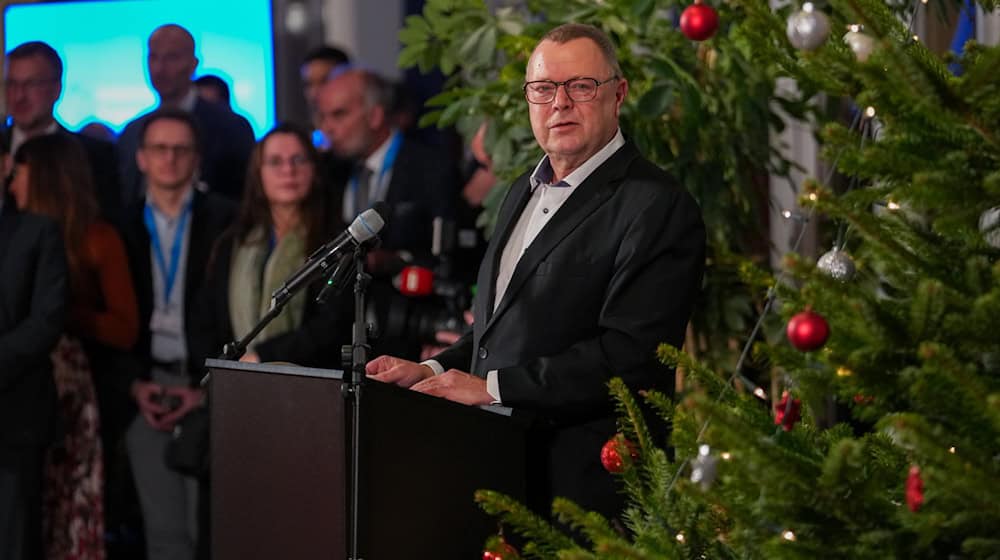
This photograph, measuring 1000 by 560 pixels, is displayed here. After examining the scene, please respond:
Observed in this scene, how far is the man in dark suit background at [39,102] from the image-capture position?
5180mm

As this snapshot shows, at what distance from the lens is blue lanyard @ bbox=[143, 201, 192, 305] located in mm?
4867

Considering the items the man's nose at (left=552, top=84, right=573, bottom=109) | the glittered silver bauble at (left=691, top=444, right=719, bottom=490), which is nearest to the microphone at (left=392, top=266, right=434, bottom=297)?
the man's nose at (left=552, top=84, right=573, bottom=109)

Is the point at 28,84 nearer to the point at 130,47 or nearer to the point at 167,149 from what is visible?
the point at 130,47

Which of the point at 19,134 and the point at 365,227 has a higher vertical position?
the point at 19,134

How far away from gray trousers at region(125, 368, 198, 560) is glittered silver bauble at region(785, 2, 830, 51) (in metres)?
3.56

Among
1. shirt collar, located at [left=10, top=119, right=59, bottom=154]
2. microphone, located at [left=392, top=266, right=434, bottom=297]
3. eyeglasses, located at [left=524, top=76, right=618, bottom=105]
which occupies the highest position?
eyeglasses, located at [left=524, top=76, right=618, bottom=105]

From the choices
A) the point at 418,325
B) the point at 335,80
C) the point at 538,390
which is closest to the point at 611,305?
the point at 538,390

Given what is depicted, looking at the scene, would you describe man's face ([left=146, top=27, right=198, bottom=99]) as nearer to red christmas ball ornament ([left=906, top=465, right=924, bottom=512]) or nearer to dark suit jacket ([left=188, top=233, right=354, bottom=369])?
dark suit jacket ([left=188, top=233, right=354, bottom=369])

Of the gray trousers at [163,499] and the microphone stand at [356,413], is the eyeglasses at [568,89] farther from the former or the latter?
the gray trousers at [163,499]

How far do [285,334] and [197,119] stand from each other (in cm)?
120

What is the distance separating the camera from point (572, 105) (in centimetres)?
251

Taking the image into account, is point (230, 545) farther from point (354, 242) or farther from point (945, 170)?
point (945, 170)

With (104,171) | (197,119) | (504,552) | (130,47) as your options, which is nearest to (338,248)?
(504,552)

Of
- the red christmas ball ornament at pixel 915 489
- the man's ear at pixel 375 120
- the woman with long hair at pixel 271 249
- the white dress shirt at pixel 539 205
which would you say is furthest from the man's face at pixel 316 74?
the red christmas ball ornament at pixel 915 489
